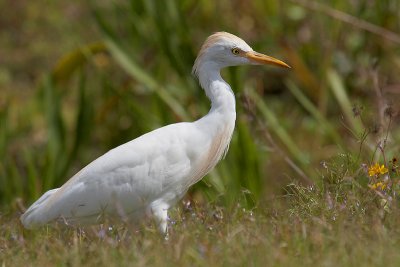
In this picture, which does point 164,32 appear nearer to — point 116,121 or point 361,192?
point 116,121

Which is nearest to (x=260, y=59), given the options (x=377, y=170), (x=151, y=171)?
(x=151, y=171)

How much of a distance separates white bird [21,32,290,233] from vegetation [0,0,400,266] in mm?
161

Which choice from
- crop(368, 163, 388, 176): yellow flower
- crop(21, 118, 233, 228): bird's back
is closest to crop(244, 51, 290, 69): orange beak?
crop(21, 118, 233, 228): bird's back

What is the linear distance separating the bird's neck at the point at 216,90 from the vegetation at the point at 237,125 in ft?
1.55

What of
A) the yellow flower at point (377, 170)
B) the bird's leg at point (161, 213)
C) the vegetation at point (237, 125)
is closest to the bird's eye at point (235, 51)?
the vegetation at point (237, 125)

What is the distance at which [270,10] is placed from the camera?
Result: 8.34 meters

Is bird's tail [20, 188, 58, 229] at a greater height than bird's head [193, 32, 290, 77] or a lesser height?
lesser

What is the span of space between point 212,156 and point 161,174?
365mm

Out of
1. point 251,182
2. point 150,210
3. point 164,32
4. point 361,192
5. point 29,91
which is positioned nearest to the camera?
point 361,192

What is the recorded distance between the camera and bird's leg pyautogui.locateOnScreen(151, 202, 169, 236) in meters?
4.62

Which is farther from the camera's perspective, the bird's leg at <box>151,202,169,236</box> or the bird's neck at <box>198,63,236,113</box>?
the bird's neck at <box>198,63,236,113</box>

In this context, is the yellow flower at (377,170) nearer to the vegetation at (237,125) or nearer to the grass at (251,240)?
the vegetation at (237,125)

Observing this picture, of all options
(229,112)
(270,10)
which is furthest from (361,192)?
(270,10)

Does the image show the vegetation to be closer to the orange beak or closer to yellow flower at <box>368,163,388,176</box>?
yellow flower at <box>368,163,388,176</box>
